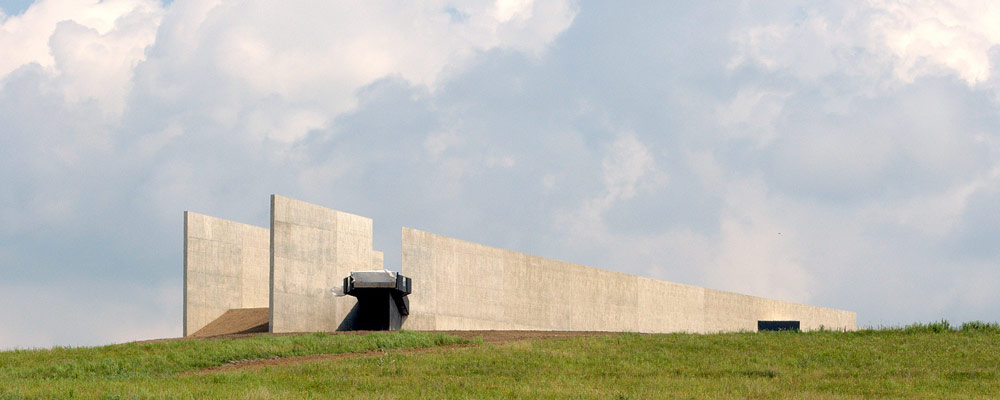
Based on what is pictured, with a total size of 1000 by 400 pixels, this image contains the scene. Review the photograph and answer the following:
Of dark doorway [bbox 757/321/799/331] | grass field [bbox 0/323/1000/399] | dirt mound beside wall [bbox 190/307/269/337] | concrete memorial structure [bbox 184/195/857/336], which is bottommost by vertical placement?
dark doorway [bbox 757/321/799/331]

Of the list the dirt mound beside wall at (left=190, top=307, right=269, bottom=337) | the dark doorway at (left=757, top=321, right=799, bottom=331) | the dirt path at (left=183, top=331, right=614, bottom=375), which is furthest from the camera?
the dark doorway at (left=757, top=321, right=799, bottom=331)

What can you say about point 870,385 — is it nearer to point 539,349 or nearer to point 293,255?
point 539,349

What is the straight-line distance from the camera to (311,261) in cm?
3709

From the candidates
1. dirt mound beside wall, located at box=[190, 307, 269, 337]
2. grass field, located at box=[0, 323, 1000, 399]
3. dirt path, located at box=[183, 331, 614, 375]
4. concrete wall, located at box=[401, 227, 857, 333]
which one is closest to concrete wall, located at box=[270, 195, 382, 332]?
concrete wall, located at box=[401, 227, 857, 333]

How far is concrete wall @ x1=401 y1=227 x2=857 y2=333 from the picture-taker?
39.6 m

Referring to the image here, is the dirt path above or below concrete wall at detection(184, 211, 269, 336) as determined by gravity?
below

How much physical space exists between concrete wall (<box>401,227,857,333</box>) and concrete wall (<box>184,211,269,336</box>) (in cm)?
886

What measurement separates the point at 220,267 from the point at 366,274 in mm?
9120

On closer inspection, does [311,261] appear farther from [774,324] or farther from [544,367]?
[774,324]

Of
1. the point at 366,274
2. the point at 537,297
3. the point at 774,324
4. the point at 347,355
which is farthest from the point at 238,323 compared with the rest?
the point at 774,324

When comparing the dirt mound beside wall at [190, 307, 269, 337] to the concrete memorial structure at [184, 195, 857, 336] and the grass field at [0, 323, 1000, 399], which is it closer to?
the concrete memorial structure at [184, 195, 857, 336]

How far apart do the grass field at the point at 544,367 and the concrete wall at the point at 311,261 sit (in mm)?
8386

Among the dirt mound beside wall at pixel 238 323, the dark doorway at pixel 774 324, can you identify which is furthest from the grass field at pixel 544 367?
the dark doorway at pixel 774 324

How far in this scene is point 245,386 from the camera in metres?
18.7
